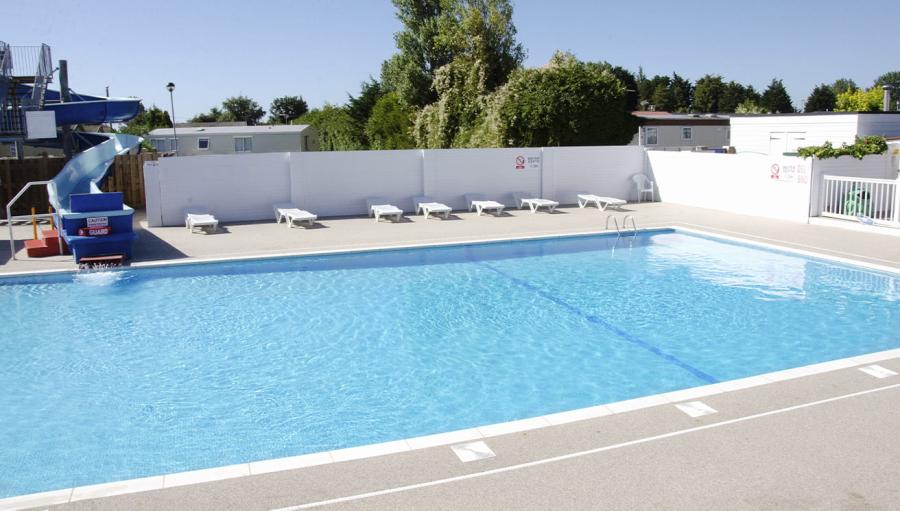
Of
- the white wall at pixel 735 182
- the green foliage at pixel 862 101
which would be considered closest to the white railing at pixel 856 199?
the white wall at pixel 735 182

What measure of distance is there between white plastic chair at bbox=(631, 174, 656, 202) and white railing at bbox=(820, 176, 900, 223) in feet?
19.5

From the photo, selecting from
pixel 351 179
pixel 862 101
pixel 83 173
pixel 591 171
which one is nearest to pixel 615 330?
pixel 351 179

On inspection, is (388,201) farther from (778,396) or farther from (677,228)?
(778,396)

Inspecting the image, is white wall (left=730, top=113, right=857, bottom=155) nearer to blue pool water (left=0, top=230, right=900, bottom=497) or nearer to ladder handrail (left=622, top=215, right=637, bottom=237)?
ladder handrail (left=622, top=215, right=637, bottom=237)

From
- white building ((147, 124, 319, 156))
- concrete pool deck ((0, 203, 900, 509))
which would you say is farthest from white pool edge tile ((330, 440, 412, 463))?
white building ((147, 124, 319, 156))

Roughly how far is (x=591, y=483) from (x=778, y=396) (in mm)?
2587

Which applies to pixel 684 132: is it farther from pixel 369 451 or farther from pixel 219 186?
pixel 369 451

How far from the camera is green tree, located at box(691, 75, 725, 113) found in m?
86.5

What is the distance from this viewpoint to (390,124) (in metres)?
43.8

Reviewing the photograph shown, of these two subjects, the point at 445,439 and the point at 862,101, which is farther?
the point at 862,101

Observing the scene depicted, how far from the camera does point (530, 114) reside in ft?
89.7

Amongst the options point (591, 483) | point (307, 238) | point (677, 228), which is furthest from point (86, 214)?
point (677, 228)

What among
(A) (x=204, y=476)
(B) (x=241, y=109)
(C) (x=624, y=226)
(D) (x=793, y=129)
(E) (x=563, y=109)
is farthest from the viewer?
(B) (x=241, y=109)

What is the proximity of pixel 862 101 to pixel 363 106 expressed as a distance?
40439mm
